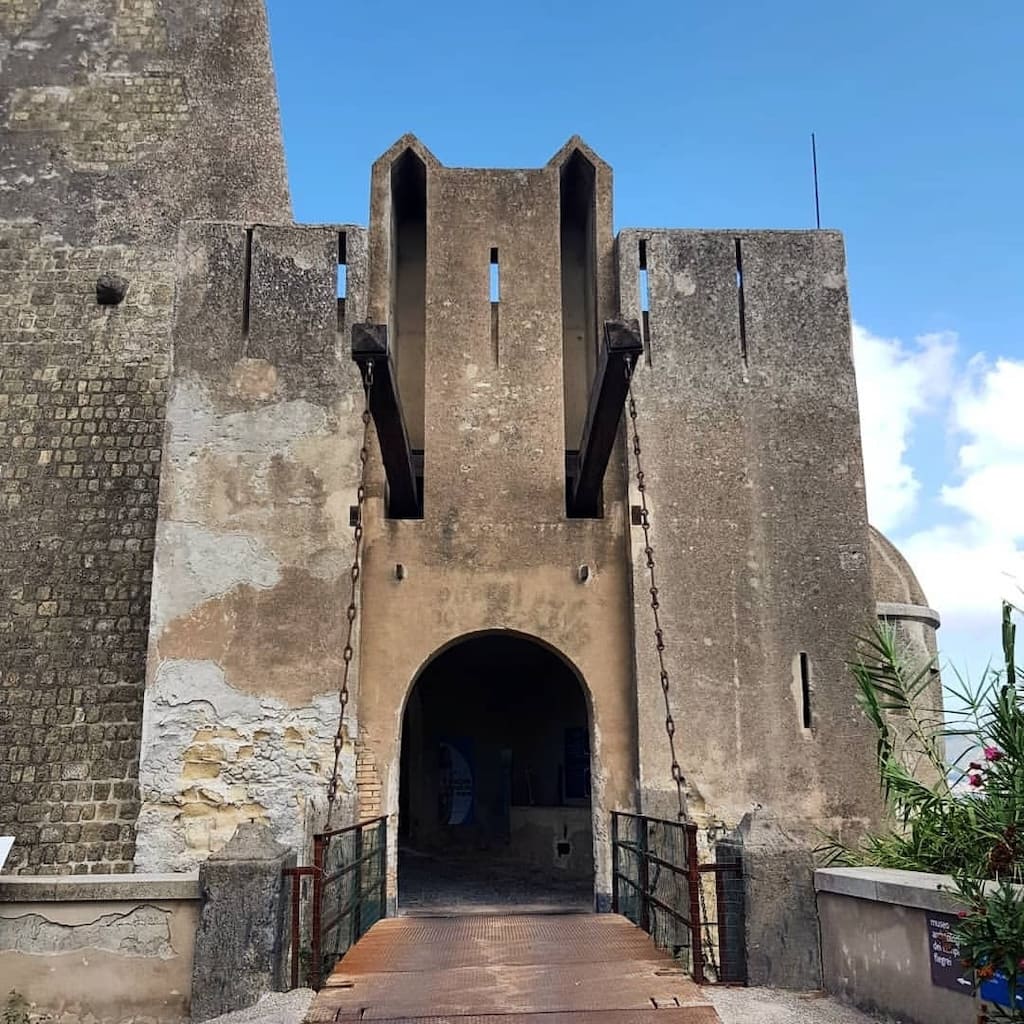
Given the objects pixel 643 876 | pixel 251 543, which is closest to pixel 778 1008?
pixel 643 876

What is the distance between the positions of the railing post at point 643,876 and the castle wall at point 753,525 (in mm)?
1320

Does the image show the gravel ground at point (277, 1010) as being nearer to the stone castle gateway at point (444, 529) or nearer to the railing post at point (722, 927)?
the stone castle gateway at point (444, 529)

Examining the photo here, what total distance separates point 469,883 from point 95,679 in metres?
4.70

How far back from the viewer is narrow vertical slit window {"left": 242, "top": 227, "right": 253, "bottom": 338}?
9727 millimetres

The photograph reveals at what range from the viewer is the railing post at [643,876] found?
280 inches

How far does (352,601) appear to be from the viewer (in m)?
8.18

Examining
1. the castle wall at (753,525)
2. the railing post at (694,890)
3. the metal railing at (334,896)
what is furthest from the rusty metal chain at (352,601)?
the railing post at (694,890)

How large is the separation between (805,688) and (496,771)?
7.21 meters

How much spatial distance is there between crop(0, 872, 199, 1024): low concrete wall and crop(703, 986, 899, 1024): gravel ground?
304 cm

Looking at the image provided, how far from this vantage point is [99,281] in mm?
12969

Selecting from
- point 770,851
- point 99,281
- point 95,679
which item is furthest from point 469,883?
point 99,281

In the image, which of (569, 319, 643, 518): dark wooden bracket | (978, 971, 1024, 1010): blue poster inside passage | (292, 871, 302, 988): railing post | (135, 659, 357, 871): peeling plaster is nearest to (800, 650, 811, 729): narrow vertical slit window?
(569, 319, 643, 518): dark wooden bracket

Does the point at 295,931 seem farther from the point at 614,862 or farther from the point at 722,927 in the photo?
the point at 614,862

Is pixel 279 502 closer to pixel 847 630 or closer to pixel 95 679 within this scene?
pixel 95 679
